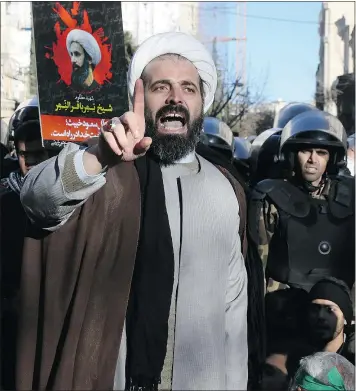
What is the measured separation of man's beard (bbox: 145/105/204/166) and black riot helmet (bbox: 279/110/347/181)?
8.43 ft

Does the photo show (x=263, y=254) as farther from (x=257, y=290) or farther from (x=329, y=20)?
(x=329, y=20)

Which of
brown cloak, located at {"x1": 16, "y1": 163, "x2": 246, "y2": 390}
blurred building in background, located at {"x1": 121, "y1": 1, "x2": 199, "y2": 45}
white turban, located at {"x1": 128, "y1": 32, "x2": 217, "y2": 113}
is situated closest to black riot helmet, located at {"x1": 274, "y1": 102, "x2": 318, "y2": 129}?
white turban, located at {"x1": 128, "y1": 32, "x2": 217, "y2": 113}

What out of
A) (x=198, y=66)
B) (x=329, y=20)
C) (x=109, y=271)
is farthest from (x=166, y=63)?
(x=329, y=20)

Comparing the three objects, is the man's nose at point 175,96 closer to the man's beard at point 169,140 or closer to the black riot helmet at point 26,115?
the man's beard at point 169,140

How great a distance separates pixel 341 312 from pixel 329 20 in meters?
61.9

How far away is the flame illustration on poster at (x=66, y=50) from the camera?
15.9 feet

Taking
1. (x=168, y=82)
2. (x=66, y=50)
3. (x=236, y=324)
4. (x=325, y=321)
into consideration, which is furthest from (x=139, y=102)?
→ (x=325, y=321)

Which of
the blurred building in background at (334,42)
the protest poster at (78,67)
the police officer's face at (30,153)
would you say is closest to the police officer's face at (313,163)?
the protest poster at (78,67)

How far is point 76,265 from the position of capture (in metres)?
2.83

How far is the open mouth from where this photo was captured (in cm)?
333

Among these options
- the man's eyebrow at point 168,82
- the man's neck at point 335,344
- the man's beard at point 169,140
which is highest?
the man's eyebrow at point 168,82

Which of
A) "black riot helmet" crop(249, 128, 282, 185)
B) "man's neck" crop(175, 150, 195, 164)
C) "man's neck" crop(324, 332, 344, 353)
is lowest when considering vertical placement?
→ "man's neck" crop(324, 332, 344, 353)

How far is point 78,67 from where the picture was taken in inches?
194

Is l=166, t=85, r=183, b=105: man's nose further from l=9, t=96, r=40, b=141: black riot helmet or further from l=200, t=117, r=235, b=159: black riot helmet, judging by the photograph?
l=200, t=117, r=235, b=159: black riot helmet
